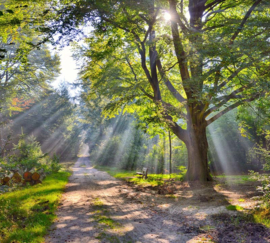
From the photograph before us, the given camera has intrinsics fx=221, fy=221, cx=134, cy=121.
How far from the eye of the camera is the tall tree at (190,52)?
825 cm

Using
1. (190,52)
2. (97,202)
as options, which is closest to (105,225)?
(97,202)

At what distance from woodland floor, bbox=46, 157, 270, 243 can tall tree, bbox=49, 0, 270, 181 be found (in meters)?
3.89

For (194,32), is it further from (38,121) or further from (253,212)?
(38,121)

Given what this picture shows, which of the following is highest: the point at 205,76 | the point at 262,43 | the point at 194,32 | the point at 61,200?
the point at 194,32

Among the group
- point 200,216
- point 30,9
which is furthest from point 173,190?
point 30,9

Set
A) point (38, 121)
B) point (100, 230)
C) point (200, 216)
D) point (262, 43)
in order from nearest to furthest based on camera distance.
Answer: point (100, 230) → point (200, 216) → point (262, 43) → point (38, 121)

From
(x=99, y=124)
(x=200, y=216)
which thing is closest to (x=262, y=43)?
(x=200, y=216)

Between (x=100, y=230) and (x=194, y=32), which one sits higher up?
(x=194, y=32)

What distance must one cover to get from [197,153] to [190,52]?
6148 millimetres

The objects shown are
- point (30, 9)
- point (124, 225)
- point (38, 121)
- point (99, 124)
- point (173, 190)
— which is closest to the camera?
point (124, 225)

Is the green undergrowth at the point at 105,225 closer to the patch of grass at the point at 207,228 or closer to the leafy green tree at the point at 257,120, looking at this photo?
the patch of grass at the point at 207,228

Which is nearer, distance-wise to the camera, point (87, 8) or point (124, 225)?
point (124, 225)

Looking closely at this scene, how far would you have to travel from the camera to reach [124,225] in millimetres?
5992

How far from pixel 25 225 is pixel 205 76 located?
7.80m
